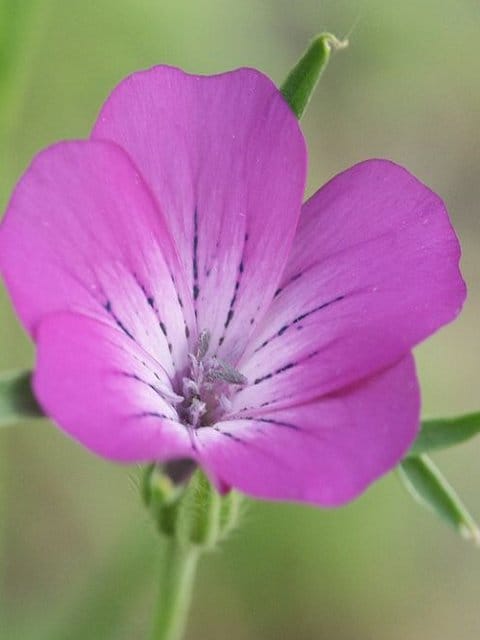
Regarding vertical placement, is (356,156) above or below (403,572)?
above

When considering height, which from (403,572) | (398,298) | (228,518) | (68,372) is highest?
(398,298)

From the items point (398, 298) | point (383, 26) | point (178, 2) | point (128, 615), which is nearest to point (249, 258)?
point (398, 298)

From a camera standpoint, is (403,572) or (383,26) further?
(383,26)

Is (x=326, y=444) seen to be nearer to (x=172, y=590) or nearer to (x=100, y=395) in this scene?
(x=100, y=395)

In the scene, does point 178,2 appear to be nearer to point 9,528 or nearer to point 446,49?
point 446,49


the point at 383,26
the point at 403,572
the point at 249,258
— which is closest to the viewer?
the point at 249,258

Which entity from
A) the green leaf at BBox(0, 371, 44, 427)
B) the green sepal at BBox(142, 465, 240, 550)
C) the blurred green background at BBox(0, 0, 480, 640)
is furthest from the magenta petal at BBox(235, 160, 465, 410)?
the blurred green background at BBox(0, 0, 480, 640)
